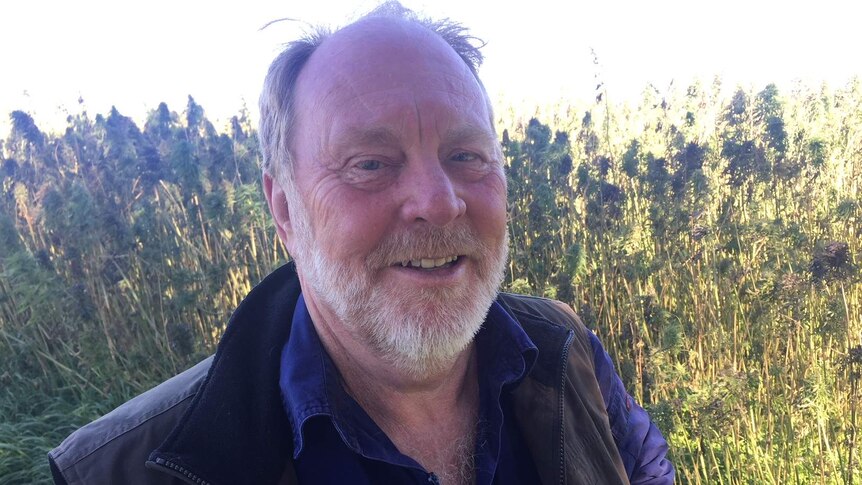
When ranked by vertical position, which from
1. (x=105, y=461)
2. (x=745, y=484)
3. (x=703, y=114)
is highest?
(x=703, y=114)

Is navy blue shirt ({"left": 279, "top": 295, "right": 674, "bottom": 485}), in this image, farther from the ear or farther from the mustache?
the mustache

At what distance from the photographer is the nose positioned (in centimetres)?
164

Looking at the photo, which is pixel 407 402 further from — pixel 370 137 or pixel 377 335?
pixel 370 137

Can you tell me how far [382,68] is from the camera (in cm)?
178

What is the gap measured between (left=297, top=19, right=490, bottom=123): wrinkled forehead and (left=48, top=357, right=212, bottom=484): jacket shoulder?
909 mm

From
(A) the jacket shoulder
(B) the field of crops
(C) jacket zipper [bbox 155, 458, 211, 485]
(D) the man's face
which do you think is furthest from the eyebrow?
(B) the field of crops

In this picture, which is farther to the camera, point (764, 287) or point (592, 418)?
point (764, 287)

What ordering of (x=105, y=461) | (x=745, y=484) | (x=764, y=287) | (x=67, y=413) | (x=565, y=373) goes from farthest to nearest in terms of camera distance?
(x=67, y=413) < (x=764, y=287) < (x=745, y=484) < (x=565, y=373) < (x=105, y=461)

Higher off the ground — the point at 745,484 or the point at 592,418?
the point at 592,418

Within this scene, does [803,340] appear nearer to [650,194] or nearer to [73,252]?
[650,194]

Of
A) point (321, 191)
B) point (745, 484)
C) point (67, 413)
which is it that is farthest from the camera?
point (67, 413)

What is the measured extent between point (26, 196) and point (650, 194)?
5.28 m

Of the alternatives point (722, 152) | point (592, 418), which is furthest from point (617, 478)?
point (722, 152)

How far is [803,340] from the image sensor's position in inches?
146
